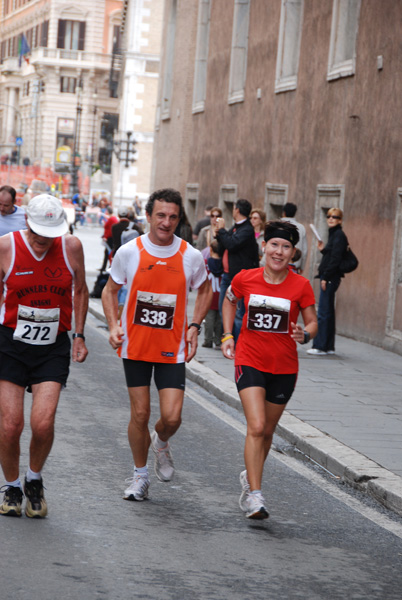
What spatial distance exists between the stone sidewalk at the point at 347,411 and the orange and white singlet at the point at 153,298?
5.94ft

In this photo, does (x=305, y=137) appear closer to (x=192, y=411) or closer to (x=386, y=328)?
(x=386, y=328)

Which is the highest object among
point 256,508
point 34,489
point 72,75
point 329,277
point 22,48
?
point 22,48

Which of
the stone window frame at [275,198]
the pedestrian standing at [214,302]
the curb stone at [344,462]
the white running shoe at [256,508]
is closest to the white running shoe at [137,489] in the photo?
the white running shoe at [256,508]

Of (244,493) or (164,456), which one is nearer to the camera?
(244,493)

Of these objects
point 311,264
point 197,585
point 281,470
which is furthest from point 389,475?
point 311,264

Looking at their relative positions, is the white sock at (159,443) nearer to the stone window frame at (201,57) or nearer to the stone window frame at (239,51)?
the stone window frame at (239,51)

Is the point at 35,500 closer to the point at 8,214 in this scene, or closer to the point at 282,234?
the point at 282,234

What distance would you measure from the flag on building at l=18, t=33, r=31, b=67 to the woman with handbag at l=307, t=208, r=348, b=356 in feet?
273

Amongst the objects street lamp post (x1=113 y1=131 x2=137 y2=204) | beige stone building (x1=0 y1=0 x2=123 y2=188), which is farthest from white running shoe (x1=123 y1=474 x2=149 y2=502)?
beige stone building (x1=0 y1=0 x2=123 y2=188)

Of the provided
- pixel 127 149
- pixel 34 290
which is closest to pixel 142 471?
pixel 34 290

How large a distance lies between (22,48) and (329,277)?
8576cm

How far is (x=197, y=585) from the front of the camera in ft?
17.6

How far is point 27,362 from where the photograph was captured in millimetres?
6422

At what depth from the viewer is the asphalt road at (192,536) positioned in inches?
212
